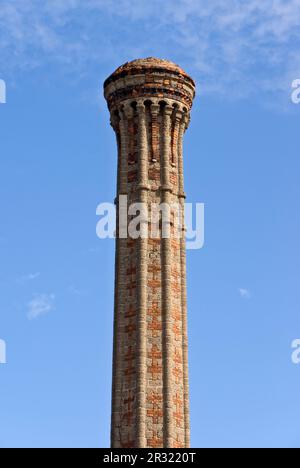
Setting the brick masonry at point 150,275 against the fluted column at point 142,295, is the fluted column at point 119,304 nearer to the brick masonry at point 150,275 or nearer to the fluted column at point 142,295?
the brick masonry at point 150,275

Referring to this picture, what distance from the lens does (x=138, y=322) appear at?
49.1m

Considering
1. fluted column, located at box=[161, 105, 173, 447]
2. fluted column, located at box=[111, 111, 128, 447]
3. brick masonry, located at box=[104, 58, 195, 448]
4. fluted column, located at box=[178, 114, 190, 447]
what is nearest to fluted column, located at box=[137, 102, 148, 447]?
brick masonry, located at box=[104, 58, 195, 448]

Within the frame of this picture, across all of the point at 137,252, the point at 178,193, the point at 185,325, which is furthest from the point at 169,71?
the point at 185,325

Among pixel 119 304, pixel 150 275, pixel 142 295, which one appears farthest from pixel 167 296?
pixel 119 304

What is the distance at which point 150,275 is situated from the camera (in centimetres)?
5041

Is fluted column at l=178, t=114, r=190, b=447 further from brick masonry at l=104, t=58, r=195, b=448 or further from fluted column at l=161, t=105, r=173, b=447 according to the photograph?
fluted column at l=161, t=105, r=173, b=447

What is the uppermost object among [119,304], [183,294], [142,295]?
[183,294]

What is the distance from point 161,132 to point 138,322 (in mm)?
10580

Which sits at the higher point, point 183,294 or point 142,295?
point 183,294

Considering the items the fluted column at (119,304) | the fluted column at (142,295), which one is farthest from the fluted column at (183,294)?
the fluted column at (119,304)

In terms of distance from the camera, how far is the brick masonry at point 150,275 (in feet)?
156

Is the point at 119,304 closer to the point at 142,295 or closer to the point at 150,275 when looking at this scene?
the point at 142,295

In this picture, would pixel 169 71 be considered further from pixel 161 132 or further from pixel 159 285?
pixel 159 285
